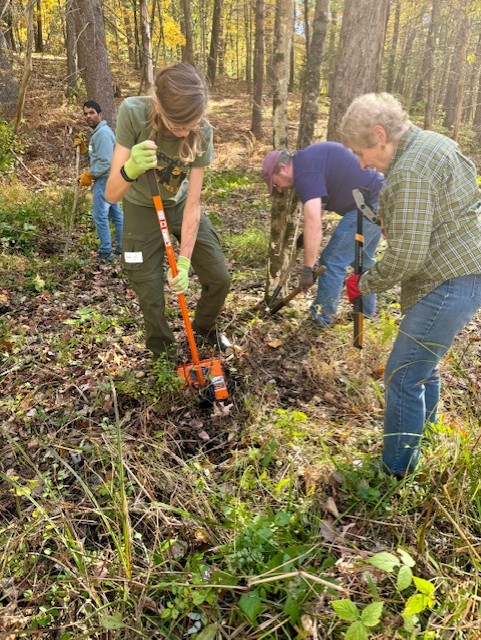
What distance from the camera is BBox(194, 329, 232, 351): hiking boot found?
388 centimetres

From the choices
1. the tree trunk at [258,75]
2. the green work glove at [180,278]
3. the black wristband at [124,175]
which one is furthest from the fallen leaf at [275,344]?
the tree trunk at [258,75]

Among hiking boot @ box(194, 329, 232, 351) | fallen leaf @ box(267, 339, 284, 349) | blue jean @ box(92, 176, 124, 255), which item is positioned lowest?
fallen leaf @ box(267, 339, 284, 349)

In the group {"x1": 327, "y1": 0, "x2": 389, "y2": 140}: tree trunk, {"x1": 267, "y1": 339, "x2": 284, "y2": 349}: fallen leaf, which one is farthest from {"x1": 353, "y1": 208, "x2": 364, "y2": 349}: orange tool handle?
{"x1": 327, "y1": 0, "x2": 389, "y2": 140}: tree trunk

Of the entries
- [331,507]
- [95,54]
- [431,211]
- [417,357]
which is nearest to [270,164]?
[431,211]

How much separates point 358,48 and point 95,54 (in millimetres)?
4998

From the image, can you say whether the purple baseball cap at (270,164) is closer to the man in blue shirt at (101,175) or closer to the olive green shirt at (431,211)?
the olive green shirt at (431,211)

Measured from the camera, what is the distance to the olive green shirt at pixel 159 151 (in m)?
2.79

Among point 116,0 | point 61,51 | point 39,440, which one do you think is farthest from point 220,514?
point 61,51

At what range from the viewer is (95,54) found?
8.82 metres

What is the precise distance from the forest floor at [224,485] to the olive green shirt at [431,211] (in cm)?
92

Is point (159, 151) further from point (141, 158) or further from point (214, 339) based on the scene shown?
point (214, 339)

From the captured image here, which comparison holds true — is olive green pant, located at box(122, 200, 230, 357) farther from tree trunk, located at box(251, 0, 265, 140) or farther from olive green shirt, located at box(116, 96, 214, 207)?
tree trunk, located at box(251, 0, 265, 140)

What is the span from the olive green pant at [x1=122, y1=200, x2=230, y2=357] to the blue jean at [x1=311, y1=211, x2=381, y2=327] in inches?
40.2

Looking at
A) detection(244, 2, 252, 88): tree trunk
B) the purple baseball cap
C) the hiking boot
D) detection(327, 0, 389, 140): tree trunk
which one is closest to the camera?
the purple baseball cap
